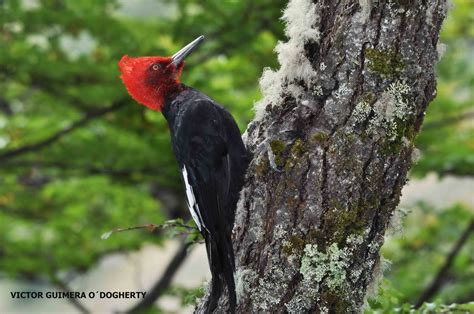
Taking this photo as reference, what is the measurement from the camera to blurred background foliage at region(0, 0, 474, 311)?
487cm

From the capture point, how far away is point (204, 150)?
10.0ft

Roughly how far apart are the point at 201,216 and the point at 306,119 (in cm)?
73

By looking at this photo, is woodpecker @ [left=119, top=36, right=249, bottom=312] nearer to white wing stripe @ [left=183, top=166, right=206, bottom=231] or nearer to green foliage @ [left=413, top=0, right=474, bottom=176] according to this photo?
white wing stripe @ [left=183, top=166, right=206, bottom=231]

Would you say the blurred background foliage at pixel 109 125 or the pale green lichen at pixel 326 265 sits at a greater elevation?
the blurred background foliage at pixel 109 125

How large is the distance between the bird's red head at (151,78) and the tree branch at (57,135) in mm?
A: 1680

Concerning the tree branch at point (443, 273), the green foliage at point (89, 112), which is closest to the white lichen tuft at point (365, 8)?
the green foliage at point (89, 112)

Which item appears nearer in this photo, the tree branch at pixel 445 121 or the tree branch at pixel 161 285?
the tree branch at pixel 445 121

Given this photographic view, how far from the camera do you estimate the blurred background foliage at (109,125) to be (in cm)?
487

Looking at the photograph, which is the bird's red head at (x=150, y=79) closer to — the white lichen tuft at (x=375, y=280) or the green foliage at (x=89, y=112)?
the green foliage at (x=89, y=112)

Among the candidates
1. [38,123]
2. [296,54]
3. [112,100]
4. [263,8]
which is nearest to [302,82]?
[296,54]

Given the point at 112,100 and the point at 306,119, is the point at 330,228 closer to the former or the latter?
the point at 306,119

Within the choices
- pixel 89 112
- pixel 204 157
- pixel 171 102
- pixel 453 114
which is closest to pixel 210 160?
pixel 204 157

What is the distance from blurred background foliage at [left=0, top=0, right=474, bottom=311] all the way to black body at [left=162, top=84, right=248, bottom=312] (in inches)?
43.0

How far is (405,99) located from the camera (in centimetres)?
221
